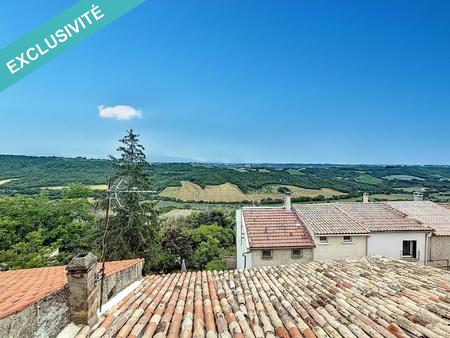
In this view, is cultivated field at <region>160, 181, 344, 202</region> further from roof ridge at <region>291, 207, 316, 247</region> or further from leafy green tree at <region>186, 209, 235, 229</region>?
roof ridge at <region>291, 207, 316, 247</region>

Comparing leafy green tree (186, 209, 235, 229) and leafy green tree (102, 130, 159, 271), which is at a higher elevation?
leafy green tree (102, 130, 159, 271)

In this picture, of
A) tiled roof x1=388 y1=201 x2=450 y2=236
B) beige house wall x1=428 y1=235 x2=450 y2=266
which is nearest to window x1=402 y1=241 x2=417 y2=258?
beige house wall x1=428 y1=235 x2=450 y2=266

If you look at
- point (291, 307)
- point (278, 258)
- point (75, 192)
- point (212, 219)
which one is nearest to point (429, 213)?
point (278, 258)

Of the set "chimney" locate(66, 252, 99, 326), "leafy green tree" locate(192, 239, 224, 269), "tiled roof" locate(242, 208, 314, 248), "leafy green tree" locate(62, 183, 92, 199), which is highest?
"chimney" locate(66, 252, 99, 326)

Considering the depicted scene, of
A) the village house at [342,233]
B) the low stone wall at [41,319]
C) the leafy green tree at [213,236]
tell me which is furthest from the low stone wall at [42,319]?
the leafy green tree at [213,236]

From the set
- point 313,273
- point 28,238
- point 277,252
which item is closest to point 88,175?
point 28,238

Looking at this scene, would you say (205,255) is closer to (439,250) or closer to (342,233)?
(342,233)

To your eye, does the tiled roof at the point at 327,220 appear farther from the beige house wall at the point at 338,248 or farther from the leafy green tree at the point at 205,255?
the leafy green tree at the point at 205,255

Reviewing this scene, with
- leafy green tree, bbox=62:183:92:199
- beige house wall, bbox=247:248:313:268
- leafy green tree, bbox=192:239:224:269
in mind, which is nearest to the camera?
beige house wall, bbox=247:248:313:268

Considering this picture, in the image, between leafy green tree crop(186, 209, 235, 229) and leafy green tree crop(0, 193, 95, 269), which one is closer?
leafy green tree crop(0, 193, 95, 269)
